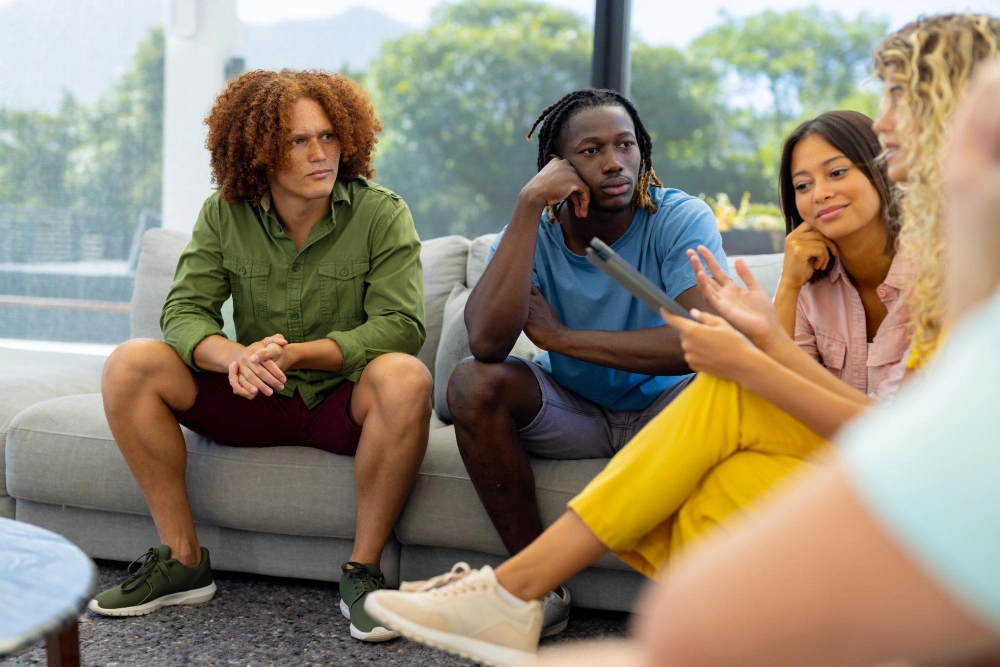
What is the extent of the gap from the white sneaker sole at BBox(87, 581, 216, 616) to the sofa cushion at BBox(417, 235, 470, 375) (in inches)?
31.2

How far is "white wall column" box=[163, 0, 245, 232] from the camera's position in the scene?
3803mm

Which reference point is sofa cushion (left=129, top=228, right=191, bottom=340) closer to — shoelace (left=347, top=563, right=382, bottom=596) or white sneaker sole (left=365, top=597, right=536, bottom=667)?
shoelace (left=347, top=563, right=382, bottom=596)

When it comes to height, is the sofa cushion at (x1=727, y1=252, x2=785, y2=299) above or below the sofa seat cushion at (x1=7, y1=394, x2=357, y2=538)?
above

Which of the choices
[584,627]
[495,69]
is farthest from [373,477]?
[495,69]

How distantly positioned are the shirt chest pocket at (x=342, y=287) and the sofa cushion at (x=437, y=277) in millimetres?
358

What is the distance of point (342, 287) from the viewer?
7.07 feet

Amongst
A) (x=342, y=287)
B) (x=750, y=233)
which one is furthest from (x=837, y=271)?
(x=750, y=233)

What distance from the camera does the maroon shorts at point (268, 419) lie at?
2057mm

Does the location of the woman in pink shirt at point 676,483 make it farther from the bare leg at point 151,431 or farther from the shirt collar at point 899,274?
the bare leg at point 151,431

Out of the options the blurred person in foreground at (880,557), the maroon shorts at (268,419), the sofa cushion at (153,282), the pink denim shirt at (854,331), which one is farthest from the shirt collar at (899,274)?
the sofa cushion at (153,282)

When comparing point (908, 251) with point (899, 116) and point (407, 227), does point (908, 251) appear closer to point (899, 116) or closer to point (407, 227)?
point (899, 116)

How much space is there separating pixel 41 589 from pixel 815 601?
0.96m

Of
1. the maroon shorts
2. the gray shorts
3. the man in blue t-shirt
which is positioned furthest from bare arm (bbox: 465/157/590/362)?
the maroon shorts

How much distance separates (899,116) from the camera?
137 cm
